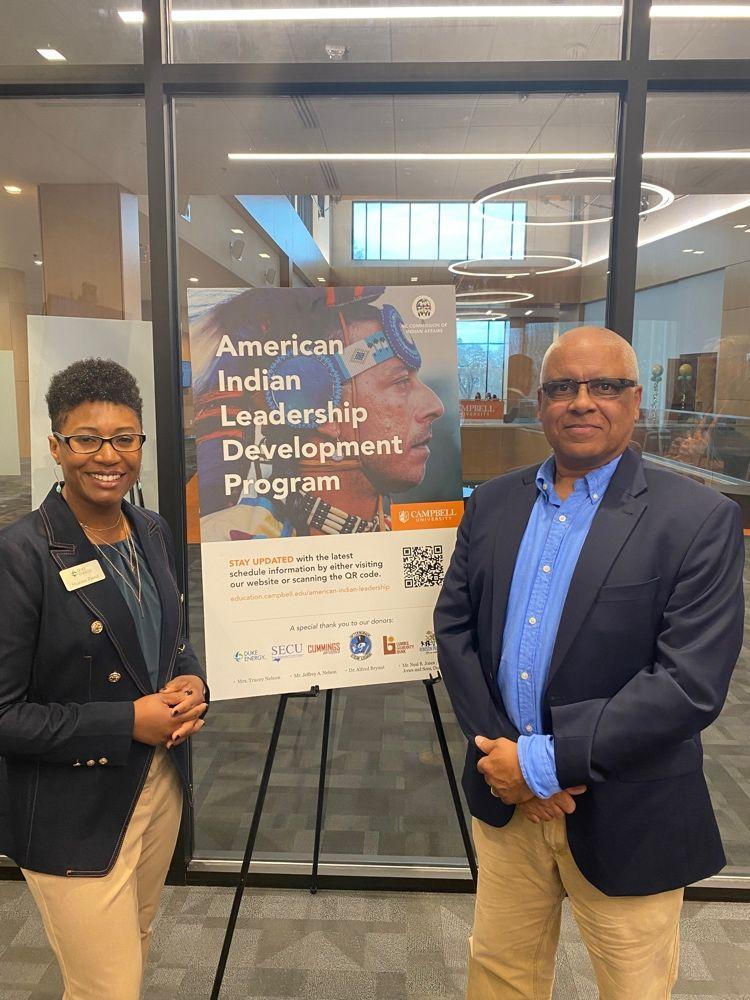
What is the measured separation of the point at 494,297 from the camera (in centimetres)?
235

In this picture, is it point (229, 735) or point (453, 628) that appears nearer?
point (453, 628)

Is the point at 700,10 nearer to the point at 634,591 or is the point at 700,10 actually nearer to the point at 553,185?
the point at 553,185

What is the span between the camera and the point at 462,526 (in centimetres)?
165

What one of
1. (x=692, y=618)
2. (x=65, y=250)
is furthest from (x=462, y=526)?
(x=65, y=250)

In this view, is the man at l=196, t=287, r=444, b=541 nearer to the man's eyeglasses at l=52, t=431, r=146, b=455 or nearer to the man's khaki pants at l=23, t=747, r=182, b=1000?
the man's eyeglasses at l=52, t=431, r=146, b=455

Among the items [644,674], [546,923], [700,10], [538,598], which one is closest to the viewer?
[644,674]

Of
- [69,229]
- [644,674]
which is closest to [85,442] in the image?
[644,674]

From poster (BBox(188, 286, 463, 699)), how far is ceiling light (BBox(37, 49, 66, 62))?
1077 mm

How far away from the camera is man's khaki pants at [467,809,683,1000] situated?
1.43 meters

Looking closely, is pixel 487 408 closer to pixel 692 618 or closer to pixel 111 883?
pixel 692 618

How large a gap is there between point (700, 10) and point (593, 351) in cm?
153

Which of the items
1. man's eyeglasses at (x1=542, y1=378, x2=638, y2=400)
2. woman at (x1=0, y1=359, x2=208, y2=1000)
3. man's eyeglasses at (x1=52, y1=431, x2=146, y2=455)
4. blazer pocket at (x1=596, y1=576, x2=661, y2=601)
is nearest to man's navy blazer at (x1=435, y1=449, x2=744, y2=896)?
blazer pocket at (x1=596, y1=576, x2=661, y2=601)

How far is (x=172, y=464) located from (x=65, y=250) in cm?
84

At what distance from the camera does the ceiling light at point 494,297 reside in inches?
92.2
